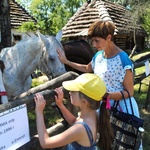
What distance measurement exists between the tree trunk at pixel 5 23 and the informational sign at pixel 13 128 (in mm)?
4832

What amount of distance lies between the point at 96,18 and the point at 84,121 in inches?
604

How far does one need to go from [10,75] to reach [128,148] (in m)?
2.45

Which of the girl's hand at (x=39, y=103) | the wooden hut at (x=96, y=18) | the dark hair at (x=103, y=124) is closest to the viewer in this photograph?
the girl's hand at (x=39, y=103)

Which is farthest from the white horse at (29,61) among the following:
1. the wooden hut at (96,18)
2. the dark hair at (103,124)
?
the wooden hut at (96,18)

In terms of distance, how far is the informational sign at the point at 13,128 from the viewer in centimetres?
134

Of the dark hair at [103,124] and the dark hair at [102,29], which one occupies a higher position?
the dark hair at [102,29]

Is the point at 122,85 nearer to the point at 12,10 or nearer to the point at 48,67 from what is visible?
the point at 48,67

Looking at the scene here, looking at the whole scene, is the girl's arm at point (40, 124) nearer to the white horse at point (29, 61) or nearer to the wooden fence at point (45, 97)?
the wooden fence at point (45, 97)

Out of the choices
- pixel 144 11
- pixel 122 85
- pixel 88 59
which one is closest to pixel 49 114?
pixel 88 59

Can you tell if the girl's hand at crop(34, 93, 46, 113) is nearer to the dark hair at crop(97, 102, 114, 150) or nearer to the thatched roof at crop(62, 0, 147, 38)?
the dark hair at crop(97, 102, 114, 150)

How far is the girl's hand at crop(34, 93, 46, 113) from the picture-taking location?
5.46 ft

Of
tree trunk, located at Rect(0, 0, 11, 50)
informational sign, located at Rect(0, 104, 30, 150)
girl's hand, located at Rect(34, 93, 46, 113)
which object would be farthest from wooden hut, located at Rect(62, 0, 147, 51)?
informational sign, located at Rect(0, 104, 30, 150)

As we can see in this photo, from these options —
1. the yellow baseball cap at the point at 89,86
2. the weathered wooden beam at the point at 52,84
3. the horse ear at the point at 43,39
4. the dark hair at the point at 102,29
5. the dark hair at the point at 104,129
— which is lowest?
the dark hair at the point at 104,129

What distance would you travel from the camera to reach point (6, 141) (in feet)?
4.50
